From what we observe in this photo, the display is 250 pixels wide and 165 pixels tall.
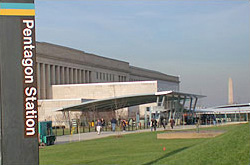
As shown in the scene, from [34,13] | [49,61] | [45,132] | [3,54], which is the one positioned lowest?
[45,132]

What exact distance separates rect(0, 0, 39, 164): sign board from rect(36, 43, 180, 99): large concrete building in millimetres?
81098

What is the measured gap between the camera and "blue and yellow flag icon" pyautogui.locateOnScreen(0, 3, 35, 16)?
9.60 m

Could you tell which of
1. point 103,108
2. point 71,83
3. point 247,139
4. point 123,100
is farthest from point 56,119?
point 247,139

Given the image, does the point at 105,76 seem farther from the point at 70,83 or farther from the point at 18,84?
the point at 18,84

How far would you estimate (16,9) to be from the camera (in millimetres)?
9633

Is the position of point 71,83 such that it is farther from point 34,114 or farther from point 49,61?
point 34,114

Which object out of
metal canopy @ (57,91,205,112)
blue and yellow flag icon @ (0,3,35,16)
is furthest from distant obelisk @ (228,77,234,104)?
blue and yellow flag icon @ (0,3,35,16)

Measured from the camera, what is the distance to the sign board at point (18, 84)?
9492 millimetres

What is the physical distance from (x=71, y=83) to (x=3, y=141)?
314 feet

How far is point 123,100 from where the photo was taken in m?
68.8

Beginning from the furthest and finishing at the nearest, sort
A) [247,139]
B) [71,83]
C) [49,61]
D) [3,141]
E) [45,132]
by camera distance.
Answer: [71,83] < [49,61] < [45,132] < [247,139] < [3,141]

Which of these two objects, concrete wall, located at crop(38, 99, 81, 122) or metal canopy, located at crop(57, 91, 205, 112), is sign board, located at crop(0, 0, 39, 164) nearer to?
metal canopy, located at crop(57, 91, 205, 112)

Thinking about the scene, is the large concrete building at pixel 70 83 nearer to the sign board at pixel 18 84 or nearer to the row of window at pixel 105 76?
the row of window at pixel 105 76

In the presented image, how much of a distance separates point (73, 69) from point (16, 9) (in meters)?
94.5
